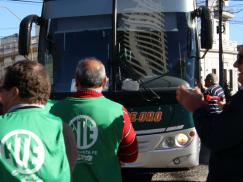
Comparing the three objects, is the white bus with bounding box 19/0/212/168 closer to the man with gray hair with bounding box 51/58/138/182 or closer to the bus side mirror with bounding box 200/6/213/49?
the bus side mirror with bounding box 200/6/213/49

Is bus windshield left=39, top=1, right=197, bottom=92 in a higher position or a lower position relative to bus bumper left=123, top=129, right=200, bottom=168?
higher

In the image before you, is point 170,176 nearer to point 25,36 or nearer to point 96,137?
point 25,36

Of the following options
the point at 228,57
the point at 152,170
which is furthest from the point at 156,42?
the point at 228,57

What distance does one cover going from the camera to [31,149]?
2666 mm

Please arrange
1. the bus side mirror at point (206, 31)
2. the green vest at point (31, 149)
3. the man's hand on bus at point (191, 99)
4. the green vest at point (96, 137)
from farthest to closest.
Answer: the bus side mirror at point (206, 31) < the green vest at point (96, 137) < the man's hand on bus at point (191, 99) < the green vest at point (31, 149)

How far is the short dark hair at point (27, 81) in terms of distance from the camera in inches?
111

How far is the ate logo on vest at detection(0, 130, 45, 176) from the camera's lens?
264 centimetres

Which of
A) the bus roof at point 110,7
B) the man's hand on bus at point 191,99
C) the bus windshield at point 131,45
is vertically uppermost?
the bus roof at point 110,7

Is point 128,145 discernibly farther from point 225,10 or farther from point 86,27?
point 225,10

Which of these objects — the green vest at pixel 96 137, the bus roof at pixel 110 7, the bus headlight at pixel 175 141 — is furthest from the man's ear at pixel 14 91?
the bus roof at pixel 110 7

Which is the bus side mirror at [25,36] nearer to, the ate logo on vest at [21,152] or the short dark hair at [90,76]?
the short dark hair at [90,76]

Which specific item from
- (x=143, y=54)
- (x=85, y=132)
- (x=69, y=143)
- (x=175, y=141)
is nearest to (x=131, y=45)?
(x=143, y=54)

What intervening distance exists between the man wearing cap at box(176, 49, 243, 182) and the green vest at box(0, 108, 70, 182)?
0.81 m

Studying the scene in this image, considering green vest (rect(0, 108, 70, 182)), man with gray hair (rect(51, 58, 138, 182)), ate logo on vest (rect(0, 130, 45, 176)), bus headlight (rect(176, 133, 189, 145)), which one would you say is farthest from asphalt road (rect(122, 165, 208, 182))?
ate logo on vest (rect(0, 130, 45, 176))
